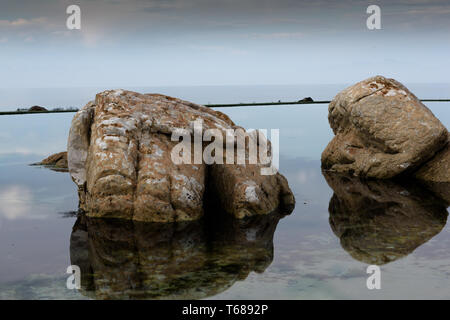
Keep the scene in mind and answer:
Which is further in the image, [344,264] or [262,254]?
[262,254]

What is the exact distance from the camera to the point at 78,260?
36.0 feet

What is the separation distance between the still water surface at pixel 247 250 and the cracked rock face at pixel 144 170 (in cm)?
66

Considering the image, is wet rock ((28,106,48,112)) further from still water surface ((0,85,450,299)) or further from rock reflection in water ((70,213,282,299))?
rock reflection in water ((70,213,282,299))

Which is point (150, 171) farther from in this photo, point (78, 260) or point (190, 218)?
point (78, 260)

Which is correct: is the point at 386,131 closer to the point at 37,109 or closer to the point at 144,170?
the point at 144,170

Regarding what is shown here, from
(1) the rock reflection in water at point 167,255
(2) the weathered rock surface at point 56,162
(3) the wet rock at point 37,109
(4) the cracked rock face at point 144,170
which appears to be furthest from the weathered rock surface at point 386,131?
(3) the wet rock at point 37,109

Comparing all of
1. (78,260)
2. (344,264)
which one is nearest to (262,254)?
(344,264)

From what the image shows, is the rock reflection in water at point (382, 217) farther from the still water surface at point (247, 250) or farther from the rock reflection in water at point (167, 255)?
the rock reflection in water at point (167, 255)

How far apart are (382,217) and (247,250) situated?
184 inches

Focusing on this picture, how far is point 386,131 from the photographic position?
19.7 meters

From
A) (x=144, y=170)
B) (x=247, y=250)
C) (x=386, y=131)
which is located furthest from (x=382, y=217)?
(x=144, y=170)

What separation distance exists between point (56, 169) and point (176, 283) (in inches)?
619

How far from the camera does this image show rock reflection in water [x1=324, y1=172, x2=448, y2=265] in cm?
1148

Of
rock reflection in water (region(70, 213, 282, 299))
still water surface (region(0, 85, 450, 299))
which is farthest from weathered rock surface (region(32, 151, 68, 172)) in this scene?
rock reflection in water (region(70, 213, 282, 299))
